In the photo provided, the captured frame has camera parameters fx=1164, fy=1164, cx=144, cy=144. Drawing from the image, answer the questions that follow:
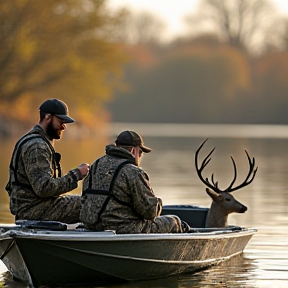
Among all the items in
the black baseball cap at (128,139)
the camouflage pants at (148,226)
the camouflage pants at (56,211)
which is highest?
the black baseball cap at (128,139)

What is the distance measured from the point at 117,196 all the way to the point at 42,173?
2.50 ft

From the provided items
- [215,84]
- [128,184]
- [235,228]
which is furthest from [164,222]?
[215,84]

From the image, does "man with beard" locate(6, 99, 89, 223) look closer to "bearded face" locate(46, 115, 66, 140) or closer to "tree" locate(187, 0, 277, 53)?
"bearded face" locate(46, 115, 66, 140)

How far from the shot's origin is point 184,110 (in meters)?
85.2

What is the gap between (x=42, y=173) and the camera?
10531 mm

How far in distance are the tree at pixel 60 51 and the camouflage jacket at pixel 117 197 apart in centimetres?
4179

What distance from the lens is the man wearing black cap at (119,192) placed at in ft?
33.6

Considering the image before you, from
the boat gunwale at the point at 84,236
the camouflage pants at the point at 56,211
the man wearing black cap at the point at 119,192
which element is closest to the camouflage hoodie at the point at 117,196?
the man wearing black cap at the point at 119,192

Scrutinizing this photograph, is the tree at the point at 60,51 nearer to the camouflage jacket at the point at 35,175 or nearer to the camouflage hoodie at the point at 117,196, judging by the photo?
the camouflage jacket at the point at 35,175

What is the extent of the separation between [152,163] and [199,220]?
19.4 m

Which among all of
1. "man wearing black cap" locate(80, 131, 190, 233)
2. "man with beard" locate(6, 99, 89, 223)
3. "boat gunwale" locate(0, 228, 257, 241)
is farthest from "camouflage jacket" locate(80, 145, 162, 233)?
"man with beard" locate(6, 99, 89, 223)

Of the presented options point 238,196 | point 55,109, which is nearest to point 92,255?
point 55,109

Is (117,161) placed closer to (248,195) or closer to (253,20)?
(248,195)

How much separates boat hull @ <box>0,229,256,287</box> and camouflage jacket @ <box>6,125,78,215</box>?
540mm
